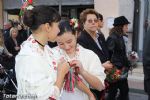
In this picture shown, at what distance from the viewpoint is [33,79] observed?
2.41 meters

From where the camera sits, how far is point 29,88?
242 cm

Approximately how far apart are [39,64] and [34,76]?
0.09 m

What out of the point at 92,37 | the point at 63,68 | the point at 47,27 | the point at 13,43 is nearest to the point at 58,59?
the point at 63,68

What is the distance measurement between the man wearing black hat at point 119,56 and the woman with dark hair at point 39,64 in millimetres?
3243

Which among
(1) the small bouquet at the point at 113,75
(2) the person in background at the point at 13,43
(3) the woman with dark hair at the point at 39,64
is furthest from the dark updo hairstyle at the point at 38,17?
(2) the person in background at the point at 13,43

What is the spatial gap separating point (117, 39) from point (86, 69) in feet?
9.42

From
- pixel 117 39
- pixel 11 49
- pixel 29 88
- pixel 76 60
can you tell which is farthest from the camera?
pixel 11 49

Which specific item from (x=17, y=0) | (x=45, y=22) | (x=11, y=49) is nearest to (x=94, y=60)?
(x=45, y=22)

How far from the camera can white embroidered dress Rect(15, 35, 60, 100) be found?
7.90ft

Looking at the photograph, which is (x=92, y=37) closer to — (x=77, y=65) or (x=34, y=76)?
(x=77, y=65)

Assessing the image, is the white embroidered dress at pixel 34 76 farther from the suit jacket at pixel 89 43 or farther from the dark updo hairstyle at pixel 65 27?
the suit jacket at pixel 89 43

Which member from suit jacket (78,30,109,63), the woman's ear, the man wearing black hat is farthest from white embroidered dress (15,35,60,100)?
the man wearing black hat

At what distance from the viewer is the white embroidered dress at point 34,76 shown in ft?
7.90

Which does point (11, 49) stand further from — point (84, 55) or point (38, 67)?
point (38, 67)
